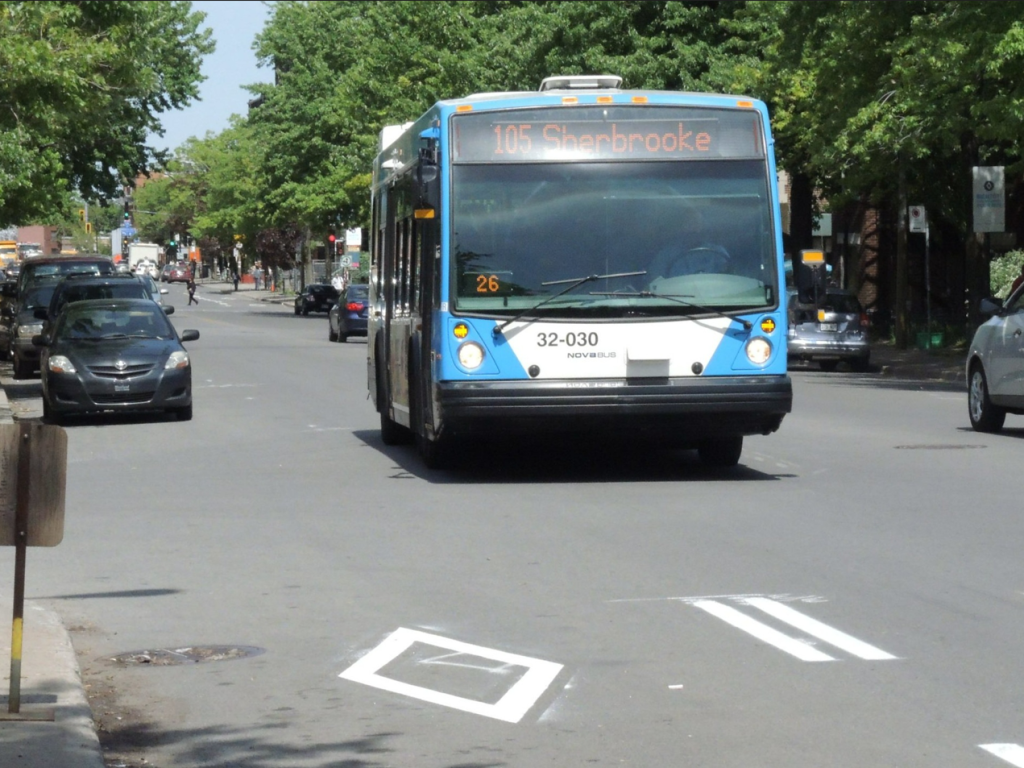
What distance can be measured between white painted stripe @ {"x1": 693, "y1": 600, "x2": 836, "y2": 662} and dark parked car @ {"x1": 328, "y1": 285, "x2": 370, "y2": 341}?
36281 mm

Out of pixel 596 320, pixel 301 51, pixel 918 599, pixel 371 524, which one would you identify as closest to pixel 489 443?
pixel 596 320

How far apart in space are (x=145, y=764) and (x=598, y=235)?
329 inches

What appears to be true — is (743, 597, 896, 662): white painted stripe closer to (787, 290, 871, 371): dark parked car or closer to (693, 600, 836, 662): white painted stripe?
(693, 600, 836, 662): white painted stripe

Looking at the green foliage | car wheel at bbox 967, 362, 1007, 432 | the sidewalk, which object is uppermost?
the green foliage

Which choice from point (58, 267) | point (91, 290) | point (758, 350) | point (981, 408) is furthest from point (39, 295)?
point (758, 350)

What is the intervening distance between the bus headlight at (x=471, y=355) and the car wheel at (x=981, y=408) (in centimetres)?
709

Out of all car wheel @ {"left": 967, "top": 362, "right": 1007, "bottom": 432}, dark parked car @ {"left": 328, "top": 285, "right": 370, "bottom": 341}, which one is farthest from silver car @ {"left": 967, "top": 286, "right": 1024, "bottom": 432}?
dark parked car @ {"left": 328, "top": 285, "right": 370, "bottom": 341}

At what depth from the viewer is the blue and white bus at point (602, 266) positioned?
542 inches

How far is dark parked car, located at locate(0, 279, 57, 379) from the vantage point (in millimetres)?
31422

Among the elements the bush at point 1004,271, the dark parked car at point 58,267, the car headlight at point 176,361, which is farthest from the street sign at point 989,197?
the dark parked car at point 58,267

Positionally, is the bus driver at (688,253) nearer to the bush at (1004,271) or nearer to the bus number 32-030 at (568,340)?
the bus number 32-030 at (568,340)

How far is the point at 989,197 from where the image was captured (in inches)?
1156

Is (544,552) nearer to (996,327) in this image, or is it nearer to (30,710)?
(30,710)

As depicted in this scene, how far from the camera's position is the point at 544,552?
10648 millimetres
